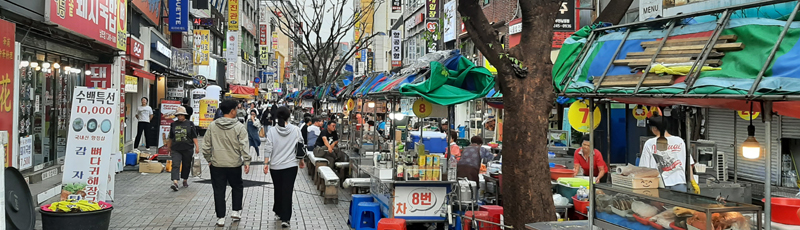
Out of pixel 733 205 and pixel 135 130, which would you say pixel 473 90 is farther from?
pixel 135 130

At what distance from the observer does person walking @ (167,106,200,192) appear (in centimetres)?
1356

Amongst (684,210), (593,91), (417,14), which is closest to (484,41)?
(593,91)

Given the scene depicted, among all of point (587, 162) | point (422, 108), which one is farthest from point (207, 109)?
point (587, 162)

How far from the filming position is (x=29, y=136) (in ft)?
36.7

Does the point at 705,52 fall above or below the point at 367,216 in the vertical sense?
above

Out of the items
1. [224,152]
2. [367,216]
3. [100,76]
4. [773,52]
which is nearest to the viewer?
[773,52]

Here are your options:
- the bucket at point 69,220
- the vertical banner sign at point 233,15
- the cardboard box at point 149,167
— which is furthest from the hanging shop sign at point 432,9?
the bucket at point 69,220

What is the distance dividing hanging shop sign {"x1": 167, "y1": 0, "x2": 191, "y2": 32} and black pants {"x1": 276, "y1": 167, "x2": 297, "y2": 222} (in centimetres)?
1654

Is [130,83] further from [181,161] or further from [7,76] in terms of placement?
[7,76]

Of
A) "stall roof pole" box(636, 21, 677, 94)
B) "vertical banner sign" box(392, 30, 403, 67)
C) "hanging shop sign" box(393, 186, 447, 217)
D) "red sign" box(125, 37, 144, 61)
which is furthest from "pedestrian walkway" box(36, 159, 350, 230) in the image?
"vertical banner sign" box(392, 30, 403, 67)

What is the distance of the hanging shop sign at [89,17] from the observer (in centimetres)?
1038

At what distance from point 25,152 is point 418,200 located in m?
6.65

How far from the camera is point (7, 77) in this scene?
8664 millimetres

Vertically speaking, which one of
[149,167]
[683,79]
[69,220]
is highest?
[683,79]
